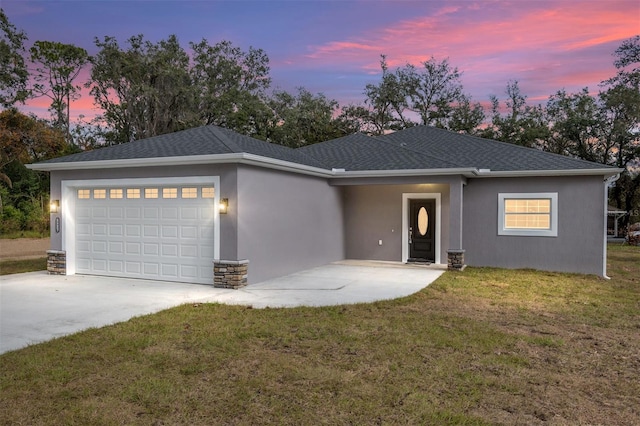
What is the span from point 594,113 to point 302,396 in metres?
30.9

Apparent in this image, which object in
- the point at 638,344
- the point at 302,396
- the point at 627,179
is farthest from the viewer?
the point at 627,179

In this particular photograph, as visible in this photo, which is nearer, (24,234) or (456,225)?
(456,225)

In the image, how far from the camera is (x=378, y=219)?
45.9ft

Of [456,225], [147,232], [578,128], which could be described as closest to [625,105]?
[578,128]

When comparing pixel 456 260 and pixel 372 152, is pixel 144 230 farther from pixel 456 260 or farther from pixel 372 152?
pixel 456 260

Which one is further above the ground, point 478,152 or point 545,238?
point 478,152

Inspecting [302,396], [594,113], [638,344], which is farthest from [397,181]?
[594,113]

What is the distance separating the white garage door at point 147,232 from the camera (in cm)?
974

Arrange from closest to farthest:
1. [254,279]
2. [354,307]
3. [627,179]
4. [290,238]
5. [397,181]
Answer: [354,307] → [254,279] → [290,238] → [397,181] → [627,179]

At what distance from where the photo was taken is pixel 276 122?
1113 inches

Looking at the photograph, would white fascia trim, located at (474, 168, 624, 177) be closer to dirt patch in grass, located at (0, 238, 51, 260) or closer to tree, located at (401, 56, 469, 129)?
dirt patch in grass, located at (0, 238, 51, 260)

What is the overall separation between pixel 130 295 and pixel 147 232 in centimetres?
219

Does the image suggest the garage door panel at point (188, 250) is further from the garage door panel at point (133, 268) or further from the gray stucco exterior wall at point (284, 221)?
the garage door panel at point (133, 268)

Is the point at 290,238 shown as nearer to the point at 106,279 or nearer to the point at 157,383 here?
the point at 106,279
